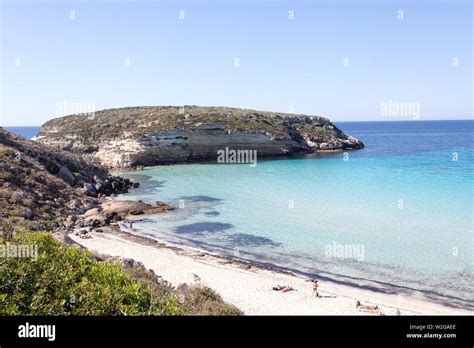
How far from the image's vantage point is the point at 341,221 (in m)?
30.1

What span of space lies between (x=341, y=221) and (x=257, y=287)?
46.0 feet

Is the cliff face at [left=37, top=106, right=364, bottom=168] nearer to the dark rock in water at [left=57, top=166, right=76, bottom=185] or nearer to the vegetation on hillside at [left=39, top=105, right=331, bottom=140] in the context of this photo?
the vegetation on hillside at [left=39, top=105, right=331, bottom=140]

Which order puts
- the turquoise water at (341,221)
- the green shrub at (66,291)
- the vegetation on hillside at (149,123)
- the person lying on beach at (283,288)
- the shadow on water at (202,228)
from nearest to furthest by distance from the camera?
1. the green shrub at (66,291)
2. the person lying on beach at (283,288)
3. the turquoise water at (341,221)
4. the shadow on water at (202,228)
5. the vegetation on hillside at (149,123)

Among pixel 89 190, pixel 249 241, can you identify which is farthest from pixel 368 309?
pixel 89 190

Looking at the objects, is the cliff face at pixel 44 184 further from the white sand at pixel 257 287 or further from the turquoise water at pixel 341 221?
the white sand at pixel 257 287

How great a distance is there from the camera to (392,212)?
107 ft

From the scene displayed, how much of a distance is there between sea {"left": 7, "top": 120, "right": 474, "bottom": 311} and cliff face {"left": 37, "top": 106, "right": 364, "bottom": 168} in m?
14.8

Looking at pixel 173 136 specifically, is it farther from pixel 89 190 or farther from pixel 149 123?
pixel 89 190

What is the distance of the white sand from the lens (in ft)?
51.6

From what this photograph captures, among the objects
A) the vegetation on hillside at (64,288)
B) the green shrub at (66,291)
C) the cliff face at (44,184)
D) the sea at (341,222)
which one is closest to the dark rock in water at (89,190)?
the cliff face at (44,184)

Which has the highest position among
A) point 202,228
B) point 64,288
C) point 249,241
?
point 64,288

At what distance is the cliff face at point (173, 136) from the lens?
72.4 meters

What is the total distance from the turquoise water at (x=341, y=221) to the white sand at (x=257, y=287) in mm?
1344
